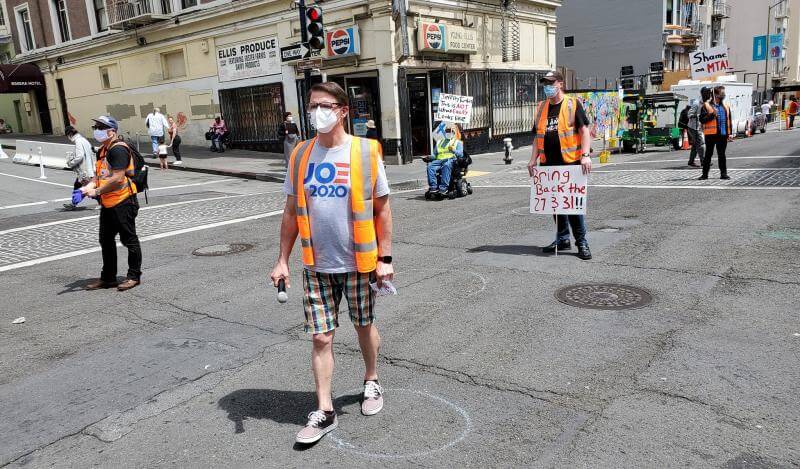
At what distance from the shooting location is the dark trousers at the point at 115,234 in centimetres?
681

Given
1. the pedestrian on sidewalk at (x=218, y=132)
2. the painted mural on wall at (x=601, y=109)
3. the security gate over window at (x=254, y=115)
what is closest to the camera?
the security gate over window at (x=254, y=115)

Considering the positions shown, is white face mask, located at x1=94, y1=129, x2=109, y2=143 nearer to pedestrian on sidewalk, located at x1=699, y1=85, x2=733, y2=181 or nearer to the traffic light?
the traffic light

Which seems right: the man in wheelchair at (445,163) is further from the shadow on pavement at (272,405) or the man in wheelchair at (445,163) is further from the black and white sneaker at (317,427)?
the black and white sneaker at (317,427)

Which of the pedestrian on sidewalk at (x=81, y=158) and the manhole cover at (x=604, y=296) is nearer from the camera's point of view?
the manhole cover at (x=604, y=296)

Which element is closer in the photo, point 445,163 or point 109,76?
point 445,163

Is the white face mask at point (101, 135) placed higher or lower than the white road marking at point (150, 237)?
higher

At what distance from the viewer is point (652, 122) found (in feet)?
74.6

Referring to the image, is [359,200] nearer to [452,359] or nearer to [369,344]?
[369,344]

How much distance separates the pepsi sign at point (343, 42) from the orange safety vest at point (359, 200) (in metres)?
17.4

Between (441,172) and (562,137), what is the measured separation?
575 cm

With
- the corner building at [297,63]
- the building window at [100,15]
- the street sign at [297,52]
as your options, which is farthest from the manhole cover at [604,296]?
the building window at [100,15]

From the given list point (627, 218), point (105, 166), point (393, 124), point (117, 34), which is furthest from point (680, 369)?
point (117, 34)

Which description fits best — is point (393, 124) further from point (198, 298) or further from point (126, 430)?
point (126, 430)

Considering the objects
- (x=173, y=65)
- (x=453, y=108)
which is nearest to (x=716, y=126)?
(x=453, y=108)
